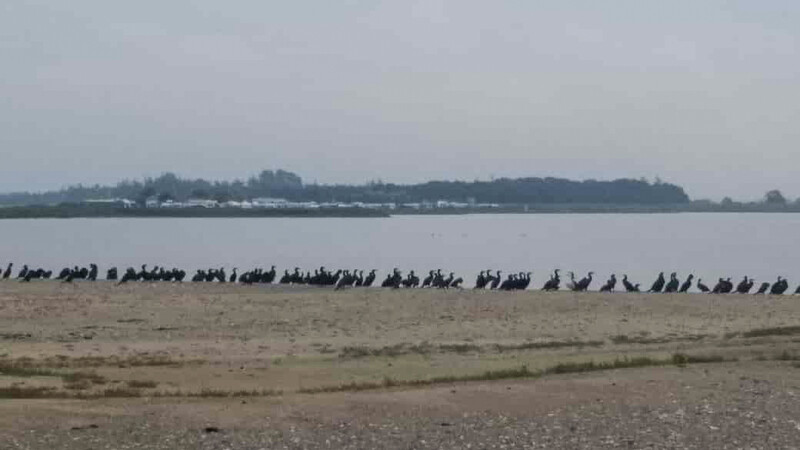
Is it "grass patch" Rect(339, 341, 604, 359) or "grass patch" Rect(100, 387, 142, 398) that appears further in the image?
"grass patch" Rect(339, 341, 604, 359)

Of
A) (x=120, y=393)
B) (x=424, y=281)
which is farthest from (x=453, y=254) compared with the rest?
(x=120, y=393)

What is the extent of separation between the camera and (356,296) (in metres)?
36.1

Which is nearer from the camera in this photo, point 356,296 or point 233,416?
point 233,416

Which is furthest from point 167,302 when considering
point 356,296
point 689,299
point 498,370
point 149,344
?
point 498,370

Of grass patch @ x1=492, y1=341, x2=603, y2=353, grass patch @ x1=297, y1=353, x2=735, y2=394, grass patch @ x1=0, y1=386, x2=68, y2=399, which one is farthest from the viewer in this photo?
grass patch @ x1=492, y1=341, x2=603, y2=353

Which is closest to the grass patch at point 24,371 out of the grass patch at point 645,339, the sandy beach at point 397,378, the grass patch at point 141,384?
the sandy beach at point 397,378

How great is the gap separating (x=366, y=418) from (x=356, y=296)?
2407 cm

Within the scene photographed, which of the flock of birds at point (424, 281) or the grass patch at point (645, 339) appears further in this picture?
the flock of birds at point (424, 281)

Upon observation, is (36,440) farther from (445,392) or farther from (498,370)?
(498,370)

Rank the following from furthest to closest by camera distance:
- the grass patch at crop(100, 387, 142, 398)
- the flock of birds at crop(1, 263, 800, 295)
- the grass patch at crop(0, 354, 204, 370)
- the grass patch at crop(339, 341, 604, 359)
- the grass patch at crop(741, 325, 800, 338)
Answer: the flock of birds at crop(1, 263, 800, 295) < the grass patch at crop(741, 325, 800, 338) < the grass patch at crop(339, 341, 604, 359) < the grass patch at crop(0, 354, 204, 370) < the grass patch at crop(100, 387, 142, 398)

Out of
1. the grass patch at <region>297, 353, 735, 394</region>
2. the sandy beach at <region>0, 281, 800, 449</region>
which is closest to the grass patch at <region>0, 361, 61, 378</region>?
the sandy beach at <region>0, 281, 800, 449</region>

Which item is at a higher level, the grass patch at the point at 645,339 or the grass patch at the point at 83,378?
the grass patch at the point at 83,378

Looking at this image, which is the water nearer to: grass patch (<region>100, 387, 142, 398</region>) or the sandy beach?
the sandy beach

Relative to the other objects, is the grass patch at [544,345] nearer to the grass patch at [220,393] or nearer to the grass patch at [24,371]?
the grass patch at [220,393]
